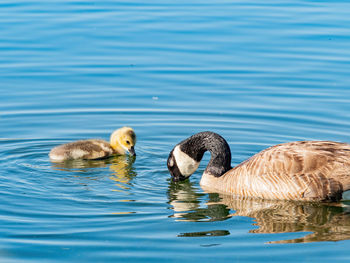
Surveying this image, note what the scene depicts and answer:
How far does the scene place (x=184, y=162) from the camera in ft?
38.5

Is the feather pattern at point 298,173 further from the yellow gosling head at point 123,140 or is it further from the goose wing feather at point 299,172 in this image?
the yellow gosling head at point 123,140

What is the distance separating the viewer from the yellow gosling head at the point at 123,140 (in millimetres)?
12859

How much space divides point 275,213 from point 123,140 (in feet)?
12.4

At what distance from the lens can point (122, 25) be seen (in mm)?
20922

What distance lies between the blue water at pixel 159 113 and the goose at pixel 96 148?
18 centimetres

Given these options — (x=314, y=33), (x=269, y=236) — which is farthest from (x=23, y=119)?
(x=314, y=33)

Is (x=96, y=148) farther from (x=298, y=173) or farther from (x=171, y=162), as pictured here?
(x=298, y=173)

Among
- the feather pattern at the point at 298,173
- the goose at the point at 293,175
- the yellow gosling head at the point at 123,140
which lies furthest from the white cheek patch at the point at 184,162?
the yellow gosling head at the point at 123,140

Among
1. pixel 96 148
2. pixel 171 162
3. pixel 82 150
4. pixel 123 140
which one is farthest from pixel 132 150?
pixel 171 162

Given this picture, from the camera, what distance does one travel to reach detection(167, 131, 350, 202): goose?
1025cm

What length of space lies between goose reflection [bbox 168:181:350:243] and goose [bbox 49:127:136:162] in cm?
203

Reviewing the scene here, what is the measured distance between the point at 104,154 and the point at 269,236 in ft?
15.9

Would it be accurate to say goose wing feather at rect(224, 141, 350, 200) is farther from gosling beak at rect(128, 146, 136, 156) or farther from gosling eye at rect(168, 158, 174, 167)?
gosling beak at rect(128, 146, 136, 156)

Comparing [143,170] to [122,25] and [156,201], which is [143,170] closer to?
[156,201]
